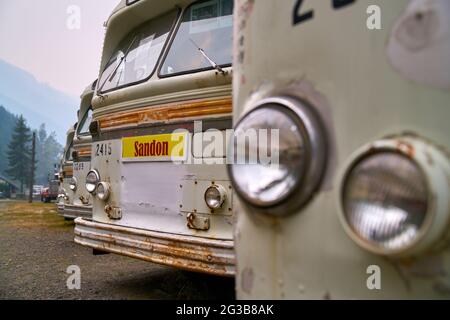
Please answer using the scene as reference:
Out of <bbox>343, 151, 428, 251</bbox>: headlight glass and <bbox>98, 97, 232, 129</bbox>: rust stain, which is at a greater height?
<bbox>98, 97, 232, 129</bbox>: rust stain

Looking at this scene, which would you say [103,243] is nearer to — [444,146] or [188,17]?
[188,17]

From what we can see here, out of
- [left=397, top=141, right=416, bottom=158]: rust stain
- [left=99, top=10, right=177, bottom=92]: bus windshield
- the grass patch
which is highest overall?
[left=99, top=10, right=177, bottom=92]: bus windshield

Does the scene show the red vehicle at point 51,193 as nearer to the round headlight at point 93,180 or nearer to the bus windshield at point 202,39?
the round headlight at point 93,180

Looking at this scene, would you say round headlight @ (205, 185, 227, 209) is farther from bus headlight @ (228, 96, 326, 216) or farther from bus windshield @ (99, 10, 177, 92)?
bus headlight @ (228, 96, 326, 216)

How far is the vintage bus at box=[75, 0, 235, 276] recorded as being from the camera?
2791 mm

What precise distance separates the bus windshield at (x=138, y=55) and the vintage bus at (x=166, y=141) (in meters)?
0.01

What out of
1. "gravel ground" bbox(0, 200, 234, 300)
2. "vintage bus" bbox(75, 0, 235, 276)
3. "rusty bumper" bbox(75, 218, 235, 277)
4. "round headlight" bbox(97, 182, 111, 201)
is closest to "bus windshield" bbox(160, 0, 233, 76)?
"vintage bus" bbox(75, 0, 235, 276)

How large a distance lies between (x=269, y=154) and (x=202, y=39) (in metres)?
2.35

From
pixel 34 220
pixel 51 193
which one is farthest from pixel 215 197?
pixel 51 193

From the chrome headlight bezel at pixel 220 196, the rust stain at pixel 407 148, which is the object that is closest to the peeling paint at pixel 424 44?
the rust stain at pixel 407 148

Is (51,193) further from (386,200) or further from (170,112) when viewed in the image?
(386,200)

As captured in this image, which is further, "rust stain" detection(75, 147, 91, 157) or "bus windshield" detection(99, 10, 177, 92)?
"rust stain" detection(75, 147, 91, 157)
